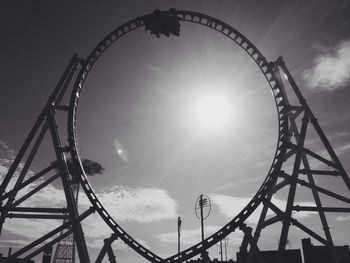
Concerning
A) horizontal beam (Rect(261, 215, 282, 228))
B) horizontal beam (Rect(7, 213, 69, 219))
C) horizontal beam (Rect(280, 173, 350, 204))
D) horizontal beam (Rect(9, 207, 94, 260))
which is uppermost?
horizontal beam (Rect(280, 173, 350, 204))

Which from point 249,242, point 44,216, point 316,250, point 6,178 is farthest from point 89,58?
point 316,250

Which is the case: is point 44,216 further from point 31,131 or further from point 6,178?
point 31,131

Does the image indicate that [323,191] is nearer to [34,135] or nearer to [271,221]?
[271,221]

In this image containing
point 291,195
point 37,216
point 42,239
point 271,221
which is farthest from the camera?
point 271,221

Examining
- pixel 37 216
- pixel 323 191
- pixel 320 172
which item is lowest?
pixel 37 216

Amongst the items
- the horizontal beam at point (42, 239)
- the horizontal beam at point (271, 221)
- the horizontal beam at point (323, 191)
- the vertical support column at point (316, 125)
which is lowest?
the horizontal beam at point (42, 239)

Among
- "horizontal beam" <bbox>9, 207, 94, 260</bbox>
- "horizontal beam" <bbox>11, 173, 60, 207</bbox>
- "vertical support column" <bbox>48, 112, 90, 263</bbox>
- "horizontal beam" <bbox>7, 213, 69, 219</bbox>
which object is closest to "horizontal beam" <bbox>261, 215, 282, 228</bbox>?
"vertical support column" <bbox>48, 112, 90, 263</bbox>

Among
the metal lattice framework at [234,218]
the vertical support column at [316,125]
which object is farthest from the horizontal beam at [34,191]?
the vertical support column at [316,125]

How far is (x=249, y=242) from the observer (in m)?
13.8

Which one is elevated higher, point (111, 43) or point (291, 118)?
point (111, 43)

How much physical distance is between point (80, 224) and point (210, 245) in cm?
622

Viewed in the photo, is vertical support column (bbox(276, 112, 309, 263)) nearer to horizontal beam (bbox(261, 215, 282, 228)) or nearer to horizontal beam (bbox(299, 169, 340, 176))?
horizontal beam (bbox(261, 215, 282, 228))

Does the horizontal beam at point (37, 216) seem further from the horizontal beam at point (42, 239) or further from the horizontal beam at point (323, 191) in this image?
the horizontal beam at point (323, 191)

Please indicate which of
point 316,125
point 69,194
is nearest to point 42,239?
point 69,194
